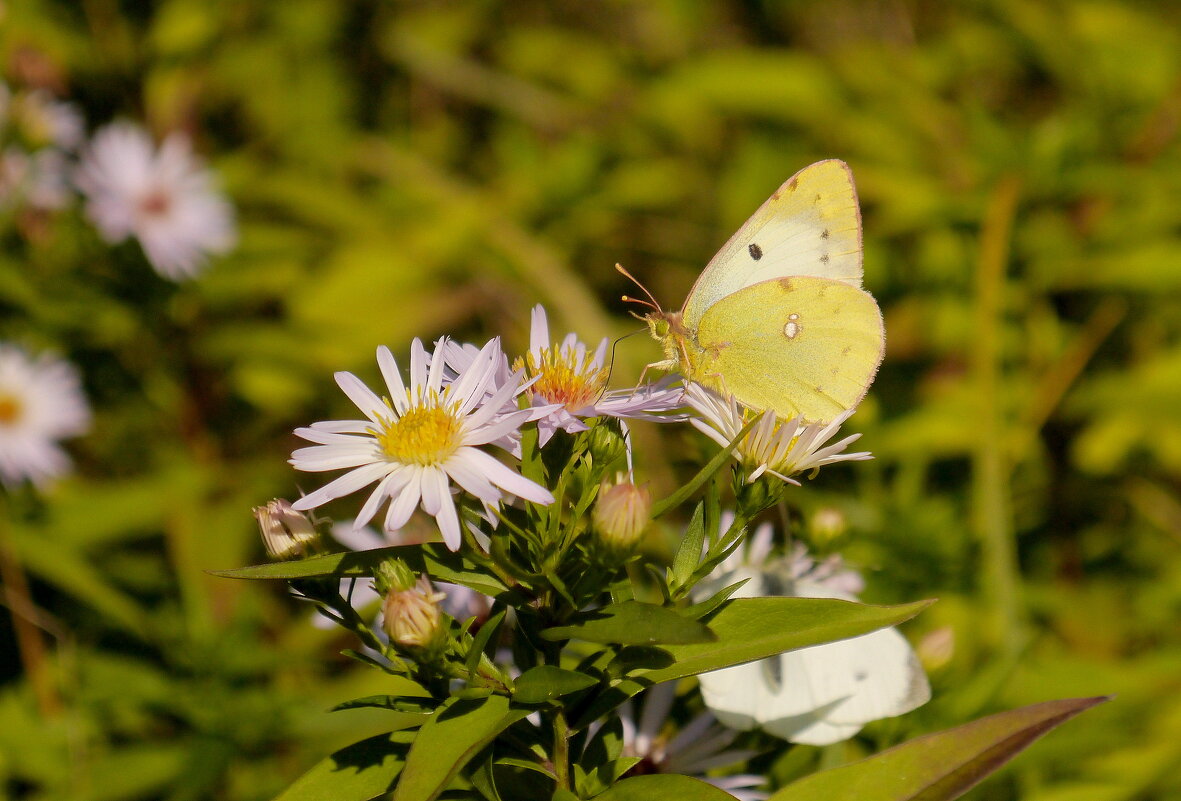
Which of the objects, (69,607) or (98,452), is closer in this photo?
(69,607)

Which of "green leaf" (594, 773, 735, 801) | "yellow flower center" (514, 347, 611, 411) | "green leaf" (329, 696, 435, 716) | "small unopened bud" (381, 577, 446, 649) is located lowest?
"green leaf" (594, 773, 735, 801)

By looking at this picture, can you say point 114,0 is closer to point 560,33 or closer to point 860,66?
point 560,33

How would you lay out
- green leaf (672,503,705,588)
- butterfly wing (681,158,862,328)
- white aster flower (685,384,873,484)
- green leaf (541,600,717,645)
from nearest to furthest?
green leaf (541,600,717,645) → green leaf (672,503,705,588) → white aster flower (685,384,873,484) → butterfly wing (681,158,862,328)

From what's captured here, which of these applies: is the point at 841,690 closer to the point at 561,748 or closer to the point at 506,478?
the point at 561,748

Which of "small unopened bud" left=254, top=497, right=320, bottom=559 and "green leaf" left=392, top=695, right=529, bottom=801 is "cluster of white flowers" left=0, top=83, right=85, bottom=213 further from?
"green leaf" left=392, top=695, right=529, bottom=801

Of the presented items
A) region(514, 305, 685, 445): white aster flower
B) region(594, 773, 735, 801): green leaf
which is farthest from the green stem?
region(594, 773, 735, 801): green leaf

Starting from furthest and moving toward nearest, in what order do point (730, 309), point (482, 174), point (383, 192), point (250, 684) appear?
point (482, 174) < point (383, 192) < point (250, 684) < point (730, 309)

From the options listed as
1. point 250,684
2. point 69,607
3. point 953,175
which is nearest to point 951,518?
point 953,175
